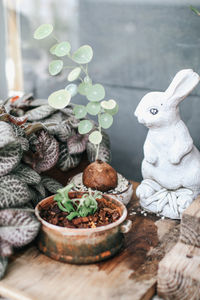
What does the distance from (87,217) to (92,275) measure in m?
0.17

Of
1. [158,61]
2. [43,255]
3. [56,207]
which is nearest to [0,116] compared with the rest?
[56,207]

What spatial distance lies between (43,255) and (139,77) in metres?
0.88

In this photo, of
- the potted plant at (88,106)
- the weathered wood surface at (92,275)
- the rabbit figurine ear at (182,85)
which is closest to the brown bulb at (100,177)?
the potted plant at (88,106)

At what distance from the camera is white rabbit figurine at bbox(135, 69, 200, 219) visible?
3.68ft

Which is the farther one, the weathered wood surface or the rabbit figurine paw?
the rabbit figurine paw

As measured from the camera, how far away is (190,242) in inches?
39.3

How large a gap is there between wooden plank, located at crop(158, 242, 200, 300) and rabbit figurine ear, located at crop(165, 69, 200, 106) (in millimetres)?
491

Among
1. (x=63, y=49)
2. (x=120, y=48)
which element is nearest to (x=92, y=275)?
(x=63, y=49)

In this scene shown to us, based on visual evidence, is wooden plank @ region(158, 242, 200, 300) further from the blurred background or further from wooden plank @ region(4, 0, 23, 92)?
wooden plank @ region(4, 0, 23, 92)

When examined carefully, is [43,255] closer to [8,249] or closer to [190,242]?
[8,249]

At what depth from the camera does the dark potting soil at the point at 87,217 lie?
1.03 m

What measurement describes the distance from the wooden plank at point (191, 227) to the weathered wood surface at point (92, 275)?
10cm

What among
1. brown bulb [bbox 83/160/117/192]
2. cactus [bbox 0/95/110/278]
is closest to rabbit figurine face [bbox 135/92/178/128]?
brown bulb [bbox 83/160/117/192]

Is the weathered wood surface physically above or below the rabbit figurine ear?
below
